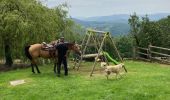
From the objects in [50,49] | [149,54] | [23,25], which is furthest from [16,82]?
[149,54]

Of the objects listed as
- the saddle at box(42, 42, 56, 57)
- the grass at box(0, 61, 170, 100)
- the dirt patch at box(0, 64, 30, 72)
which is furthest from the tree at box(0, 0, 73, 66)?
the grass at box(0, 61, 170, 100)

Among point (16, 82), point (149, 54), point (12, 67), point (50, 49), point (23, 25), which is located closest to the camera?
point (16, 82)

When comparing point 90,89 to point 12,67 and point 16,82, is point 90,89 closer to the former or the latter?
point 16,82

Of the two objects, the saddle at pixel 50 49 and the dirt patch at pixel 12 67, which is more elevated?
the saddle at pixel 50 49

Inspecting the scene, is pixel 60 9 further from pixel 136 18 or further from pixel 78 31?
pixel 136 18

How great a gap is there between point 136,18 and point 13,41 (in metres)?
12.9

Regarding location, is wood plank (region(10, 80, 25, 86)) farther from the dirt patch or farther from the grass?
the dirt patch

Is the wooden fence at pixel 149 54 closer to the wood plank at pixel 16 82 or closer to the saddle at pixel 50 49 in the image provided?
the saddle at pixel 50 49

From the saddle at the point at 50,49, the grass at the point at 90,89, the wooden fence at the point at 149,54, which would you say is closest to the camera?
the grass at the point at 90,89

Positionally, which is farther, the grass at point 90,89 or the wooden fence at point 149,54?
the wooden fence at point 149,54

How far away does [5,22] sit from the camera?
24.5 meters

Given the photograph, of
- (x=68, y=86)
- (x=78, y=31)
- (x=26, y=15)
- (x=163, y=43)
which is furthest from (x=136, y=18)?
(x=68, y=86)

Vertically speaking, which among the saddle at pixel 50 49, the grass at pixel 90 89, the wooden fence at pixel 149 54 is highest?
the saddle at pixel 50 49

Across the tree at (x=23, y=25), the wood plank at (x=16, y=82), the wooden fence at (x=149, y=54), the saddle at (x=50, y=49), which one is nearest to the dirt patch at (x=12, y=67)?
the tree at (x=23, y=25)
